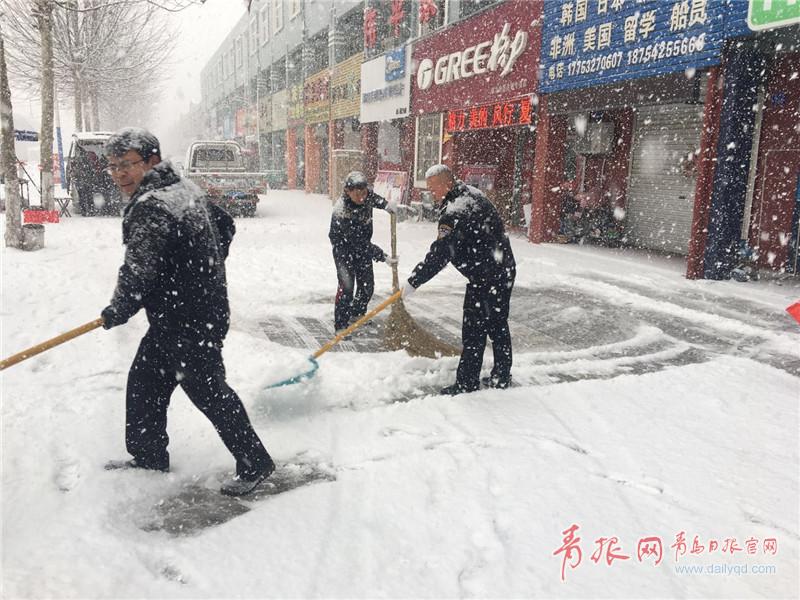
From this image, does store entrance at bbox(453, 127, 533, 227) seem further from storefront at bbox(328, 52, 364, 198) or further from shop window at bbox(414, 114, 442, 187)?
storefront at bbox(328, 52, 364, 198)

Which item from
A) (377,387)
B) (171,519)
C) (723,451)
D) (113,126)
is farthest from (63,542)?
(113,126)

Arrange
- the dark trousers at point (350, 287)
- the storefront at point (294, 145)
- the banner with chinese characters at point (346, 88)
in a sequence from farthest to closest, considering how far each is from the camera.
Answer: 1. the storefront at point (294, 145)
2. the banner with chinese characters at point (346, 88)
3. the dark trousers at point (350, 287)

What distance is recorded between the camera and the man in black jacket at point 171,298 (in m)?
2.63

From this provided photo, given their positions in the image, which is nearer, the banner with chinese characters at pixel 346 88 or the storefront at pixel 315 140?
the banner with chinese characters at pixel 346 88

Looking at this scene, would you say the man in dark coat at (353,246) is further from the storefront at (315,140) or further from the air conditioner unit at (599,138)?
the storefront at (315,140)

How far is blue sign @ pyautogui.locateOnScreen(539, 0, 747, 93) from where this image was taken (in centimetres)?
837

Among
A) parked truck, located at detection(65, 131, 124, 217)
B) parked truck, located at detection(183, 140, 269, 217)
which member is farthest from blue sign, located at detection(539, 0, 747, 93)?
parked truck, located at detection(65, 131, 124, 217)

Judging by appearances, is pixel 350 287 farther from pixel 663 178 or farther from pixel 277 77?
pixel 277 77

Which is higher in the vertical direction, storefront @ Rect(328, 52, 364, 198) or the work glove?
storefront @ Rect(328, 52, 364, 198)

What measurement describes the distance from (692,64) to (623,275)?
3.19 m

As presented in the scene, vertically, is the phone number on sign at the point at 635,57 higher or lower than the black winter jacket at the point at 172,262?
higher

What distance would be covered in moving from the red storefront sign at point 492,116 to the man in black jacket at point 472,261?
925 cm

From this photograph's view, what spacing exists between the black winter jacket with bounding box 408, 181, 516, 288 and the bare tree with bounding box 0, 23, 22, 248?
8990 millimetres

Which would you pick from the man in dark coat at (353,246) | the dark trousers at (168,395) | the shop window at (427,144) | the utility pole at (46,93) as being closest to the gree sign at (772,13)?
the man in dark coat at (353,246)
